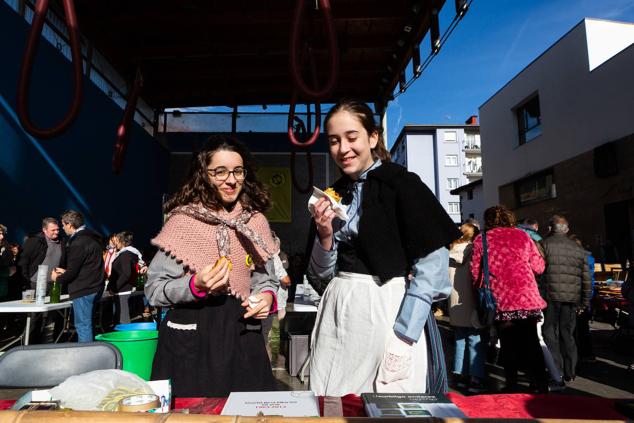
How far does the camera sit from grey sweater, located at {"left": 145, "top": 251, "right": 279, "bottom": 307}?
1500 millimetres

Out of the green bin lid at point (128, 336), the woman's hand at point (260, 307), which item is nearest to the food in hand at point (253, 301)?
the woman's hand at point (260, 307)

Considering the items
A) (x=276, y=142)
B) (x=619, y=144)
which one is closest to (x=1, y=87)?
(x=276, y=142)

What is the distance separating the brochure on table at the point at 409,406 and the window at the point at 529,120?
52.4ft

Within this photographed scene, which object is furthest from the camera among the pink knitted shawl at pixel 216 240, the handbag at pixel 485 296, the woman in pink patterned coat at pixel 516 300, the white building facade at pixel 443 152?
the white building facade at pixel 443 152

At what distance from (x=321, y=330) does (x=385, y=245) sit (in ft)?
1.36

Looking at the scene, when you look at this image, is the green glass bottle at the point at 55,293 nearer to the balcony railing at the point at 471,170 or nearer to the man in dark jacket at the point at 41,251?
the man in dark jacket at the point at 41,251

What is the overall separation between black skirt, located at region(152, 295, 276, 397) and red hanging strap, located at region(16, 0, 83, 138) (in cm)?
169

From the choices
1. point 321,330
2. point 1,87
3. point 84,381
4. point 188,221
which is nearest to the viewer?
point 84,381

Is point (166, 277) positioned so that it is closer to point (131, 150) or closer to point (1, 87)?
point (1, 87)

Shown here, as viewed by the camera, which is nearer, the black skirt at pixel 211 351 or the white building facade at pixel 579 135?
the black skirt at pixel 211 351

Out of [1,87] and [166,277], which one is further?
[1,87]

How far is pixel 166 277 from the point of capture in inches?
62.7

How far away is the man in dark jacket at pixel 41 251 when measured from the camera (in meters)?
5.89

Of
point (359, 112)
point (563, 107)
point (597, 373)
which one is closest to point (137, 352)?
point (359, 112)
